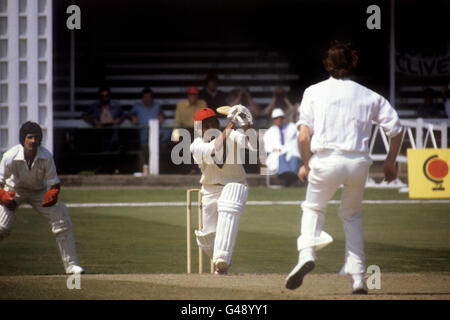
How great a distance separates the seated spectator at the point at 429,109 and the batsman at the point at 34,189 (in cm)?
1232

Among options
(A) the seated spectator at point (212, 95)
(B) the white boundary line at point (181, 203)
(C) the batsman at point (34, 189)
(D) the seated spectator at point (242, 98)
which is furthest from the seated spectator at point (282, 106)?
(C) the batsman at point (34, 189)

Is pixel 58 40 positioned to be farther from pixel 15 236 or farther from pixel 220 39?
pixel 15 236

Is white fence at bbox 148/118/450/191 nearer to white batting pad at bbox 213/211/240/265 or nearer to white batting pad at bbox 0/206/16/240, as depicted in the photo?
white batting pad at bbox 0/206/16/240

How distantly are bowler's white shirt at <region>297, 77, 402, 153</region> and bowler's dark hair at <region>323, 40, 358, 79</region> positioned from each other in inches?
2.7

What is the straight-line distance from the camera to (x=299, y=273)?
600cm

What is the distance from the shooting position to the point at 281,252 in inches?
403

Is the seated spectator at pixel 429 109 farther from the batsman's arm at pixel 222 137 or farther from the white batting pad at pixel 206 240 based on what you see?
the batsman's arm at pixel 222 137

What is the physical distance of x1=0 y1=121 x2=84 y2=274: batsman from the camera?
851cm

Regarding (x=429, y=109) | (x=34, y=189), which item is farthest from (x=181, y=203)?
(x=429, y=109)

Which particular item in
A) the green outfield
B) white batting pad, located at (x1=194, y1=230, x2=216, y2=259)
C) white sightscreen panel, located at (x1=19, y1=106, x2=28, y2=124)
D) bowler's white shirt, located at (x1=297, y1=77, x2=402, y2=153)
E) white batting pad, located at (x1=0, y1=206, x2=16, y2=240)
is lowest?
the green outfield

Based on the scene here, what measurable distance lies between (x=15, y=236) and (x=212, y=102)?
23.9 ft

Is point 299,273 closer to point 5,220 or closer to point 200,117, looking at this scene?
point 200,117

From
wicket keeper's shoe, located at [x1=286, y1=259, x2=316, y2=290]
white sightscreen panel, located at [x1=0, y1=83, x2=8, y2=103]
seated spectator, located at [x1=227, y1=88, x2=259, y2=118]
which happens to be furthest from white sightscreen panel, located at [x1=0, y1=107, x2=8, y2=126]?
wicket keeper's shoe, located at [x1=286, y1=259, x2=316, y2=290]
